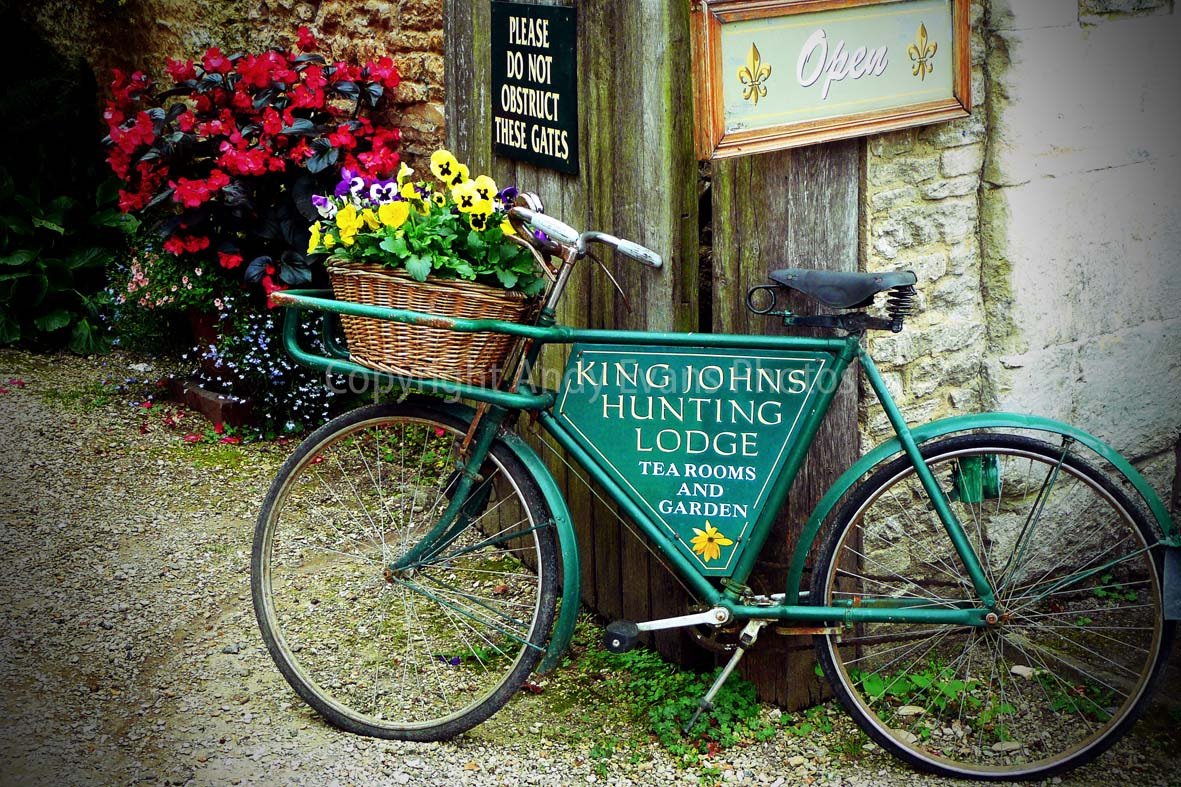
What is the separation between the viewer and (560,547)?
3158 millimetres

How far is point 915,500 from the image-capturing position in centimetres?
358

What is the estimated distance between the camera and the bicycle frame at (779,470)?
297 cm

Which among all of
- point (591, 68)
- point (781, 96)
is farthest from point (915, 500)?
point (591, 68)

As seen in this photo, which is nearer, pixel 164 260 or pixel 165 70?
pixel 164 260

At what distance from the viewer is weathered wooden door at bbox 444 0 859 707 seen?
10.6 ft

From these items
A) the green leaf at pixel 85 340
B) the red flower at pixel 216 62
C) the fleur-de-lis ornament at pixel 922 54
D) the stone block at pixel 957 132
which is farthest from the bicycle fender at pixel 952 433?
the green leaf at pixel 85 340

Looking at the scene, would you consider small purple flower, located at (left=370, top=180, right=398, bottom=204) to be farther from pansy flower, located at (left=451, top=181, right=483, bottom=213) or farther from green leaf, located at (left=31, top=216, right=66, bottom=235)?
green leaf, located at (left=31, top=216, right=66, bottom=235)

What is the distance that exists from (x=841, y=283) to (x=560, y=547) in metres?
1.04

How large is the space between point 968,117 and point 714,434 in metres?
1.23

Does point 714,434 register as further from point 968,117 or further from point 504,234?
point 968,117

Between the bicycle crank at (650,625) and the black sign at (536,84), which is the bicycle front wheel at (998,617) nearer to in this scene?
the bicycle crank at (650,625)

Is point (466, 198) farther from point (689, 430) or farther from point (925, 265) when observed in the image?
point (925, 265)

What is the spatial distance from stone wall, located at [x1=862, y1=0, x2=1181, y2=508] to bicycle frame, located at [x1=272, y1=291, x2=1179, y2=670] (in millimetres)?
351

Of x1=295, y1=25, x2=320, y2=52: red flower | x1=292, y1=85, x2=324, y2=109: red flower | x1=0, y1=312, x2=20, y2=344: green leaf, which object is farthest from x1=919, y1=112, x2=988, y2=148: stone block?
x1=0, y1=312, x2=20, y2=344: green leaf
